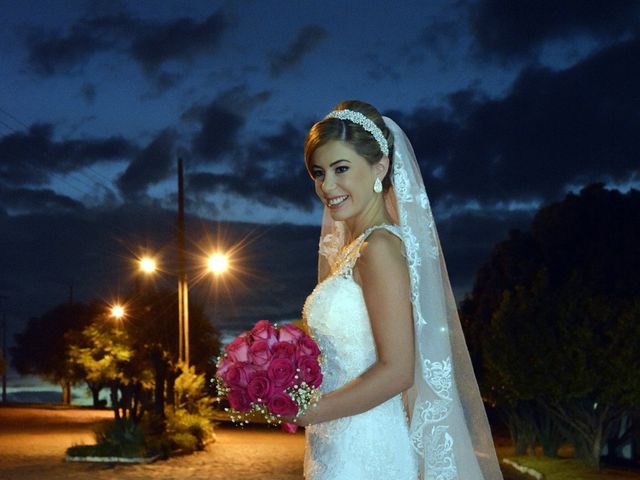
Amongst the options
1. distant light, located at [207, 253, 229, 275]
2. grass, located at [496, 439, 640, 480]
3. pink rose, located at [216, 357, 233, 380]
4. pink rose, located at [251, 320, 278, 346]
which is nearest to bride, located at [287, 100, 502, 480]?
pink rose, located at [251, 320, 278, 346]

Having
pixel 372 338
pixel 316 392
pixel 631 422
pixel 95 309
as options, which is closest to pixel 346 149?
pixel 372 338

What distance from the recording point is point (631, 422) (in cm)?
2389

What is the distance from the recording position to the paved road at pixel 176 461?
18.1 metres

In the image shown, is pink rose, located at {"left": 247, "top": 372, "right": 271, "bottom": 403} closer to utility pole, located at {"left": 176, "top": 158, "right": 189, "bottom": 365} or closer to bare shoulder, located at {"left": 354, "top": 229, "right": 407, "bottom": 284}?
bare shoulder, located at {"left": 354, "top": 229, "right": 407, "bottom": 284}

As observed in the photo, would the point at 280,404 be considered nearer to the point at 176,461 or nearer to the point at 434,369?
the point at 434,369

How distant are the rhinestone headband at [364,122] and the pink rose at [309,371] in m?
1.04

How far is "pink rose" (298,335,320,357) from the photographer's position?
3.33 m

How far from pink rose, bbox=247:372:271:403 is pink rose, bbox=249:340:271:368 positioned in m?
0.05

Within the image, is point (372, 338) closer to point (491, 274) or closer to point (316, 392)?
point (316, 392)

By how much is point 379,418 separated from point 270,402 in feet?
2.30

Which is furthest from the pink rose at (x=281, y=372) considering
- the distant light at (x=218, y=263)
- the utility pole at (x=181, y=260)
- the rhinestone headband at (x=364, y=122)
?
the utility pole at (x=181, y=260)

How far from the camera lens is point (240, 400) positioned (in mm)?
3283

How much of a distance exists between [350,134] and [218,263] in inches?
790

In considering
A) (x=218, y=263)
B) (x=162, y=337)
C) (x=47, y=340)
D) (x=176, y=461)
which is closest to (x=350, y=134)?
(x=176, y=461)
